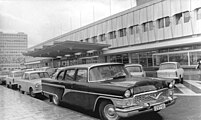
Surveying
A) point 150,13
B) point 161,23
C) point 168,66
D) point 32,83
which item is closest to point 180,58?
point 161,23

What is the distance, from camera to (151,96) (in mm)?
5008

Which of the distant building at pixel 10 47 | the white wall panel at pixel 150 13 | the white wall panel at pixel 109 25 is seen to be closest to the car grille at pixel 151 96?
the white wall panel at pixel 150 13

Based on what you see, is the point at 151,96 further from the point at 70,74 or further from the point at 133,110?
the point at 70,74

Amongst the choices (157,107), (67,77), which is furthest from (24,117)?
(157,107)

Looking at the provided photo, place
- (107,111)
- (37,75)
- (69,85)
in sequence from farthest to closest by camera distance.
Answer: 1. (37,75)
2. (69,85)
3. (107,111)

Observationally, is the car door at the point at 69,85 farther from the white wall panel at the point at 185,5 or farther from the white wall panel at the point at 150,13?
the white wall panel at the point at 150,13

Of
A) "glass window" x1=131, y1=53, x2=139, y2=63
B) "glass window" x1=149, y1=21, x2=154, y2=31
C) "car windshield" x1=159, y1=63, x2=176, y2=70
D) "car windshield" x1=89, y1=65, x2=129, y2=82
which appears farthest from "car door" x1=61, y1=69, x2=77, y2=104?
"glass window" x1=131, y1=53, x2=139, y2=63

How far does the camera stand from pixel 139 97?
15.8ft

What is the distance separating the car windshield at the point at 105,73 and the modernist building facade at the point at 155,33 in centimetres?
1766

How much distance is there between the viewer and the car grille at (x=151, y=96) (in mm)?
4805

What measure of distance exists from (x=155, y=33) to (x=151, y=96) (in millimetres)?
22129

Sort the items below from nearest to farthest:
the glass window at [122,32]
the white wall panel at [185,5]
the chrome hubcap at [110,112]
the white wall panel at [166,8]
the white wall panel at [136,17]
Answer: the chrome hubcap at [110,112], the white wall panel at [185,5], the white wall panel at [166,8], the white wall panel at [136,17], the glass window at [122,32]

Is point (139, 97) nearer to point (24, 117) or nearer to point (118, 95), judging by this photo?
point (118, 95)

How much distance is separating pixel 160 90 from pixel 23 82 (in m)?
9.44
